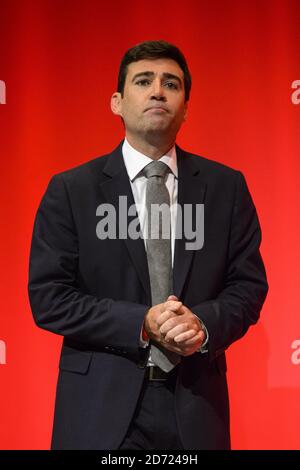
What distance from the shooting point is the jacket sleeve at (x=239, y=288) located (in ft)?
6.37

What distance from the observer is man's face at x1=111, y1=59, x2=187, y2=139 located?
2084mm

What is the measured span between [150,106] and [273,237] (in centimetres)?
108

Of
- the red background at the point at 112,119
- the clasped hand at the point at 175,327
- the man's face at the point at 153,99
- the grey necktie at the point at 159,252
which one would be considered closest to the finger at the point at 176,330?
the clasped hand at the point at 175,327

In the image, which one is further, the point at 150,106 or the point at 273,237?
the point at 273,237

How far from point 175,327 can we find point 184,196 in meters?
0.42

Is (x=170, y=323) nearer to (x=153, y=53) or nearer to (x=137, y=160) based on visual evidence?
(x=137, y=160)

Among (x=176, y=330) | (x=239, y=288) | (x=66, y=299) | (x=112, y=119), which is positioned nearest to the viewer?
(x=176, y=330)

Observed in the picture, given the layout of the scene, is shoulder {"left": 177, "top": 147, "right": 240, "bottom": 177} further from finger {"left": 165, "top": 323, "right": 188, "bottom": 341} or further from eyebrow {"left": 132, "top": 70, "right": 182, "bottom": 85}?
finger {"left": 165, "top": 323, "right": 188, "bottom": 341}

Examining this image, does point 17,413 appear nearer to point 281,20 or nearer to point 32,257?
point 32,257

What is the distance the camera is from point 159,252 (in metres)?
1.97

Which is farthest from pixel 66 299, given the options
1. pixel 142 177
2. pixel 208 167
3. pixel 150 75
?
pixel 150 75

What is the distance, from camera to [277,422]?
120 inches

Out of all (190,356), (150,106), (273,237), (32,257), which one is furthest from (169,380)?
(273,237)

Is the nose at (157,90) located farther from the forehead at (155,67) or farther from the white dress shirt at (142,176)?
the white dress shirt at (142,176)
